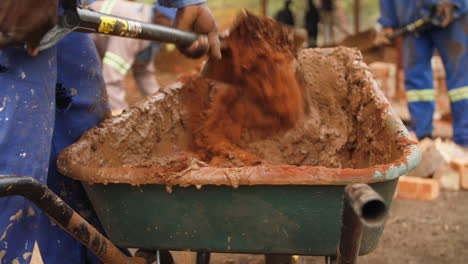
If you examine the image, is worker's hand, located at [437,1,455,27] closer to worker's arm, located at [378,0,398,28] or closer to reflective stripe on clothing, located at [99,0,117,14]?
worker's arm, located at [378,0,398,28]

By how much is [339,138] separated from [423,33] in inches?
103

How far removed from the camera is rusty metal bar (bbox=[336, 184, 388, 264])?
962 millimetres

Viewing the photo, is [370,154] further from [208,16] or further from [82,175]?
[82,175]

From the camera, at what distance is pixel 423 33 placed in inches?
171

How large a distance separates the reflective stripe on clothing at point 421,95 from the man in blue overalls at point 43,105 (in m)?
2.97

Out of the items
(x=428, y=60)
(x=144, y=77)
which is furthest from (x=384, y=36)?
(x=144, y=77)

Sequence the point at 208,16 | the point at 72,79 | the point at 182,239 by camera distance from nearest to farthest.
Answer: the point at 182,239, the point at 72,79, the point at 208,16

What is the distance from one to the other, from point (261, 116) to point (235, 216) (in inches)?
41.8

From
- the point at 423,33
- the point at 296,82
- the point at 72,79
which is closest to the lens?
the point at 72,79

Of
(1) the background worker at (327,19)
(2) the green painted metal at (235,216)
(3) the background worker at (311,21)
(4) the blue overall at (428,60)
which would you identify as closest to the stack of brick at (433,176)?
(4) the blue overall at (428,60)

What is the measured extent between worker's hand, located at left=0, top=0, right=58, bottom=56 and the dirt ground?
189 centimetres

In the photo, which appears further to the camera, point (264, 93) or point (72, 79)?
point (264, 93)

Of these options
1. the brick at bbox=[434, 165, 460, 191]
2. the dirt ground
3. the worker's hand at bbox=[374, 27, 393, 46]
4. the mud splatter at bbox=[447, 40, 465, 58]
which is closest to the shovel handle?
the dirt ground

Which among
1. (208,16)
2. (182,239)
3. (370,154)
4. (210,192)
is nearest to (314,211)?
(210,192)
